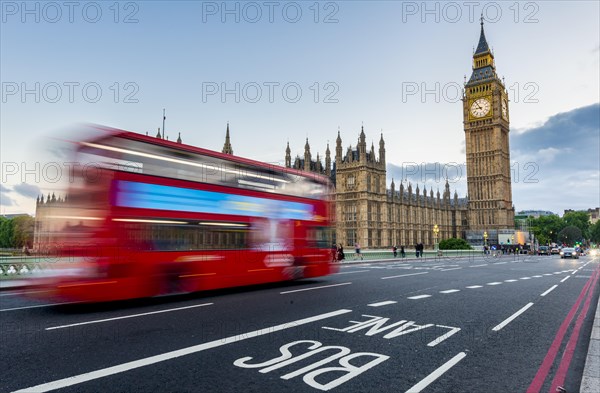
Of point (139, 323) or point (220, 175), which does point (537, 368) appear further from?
point (220, 175)

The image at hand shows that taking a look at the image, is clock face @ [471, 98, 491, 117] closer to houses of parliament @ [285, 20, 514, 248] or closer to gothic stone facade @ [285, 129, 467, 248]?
houses of parliament @ [285, 20, 514, 248]

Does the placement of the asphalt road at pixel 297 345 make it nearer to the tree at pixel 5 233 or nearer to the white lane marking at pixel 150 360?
the white lane marking at pixel 150 360

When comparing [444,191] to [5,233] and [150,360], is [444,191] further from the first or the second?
[5,233]

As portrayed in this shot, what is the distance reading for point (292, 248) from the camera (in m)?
13.6

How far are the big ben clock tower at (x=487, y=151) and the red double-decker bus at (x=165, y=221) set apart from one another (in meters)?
88.2

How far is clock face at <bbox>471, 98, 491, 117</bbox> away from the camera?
307 ft

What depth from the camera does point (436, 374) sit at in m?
4.70

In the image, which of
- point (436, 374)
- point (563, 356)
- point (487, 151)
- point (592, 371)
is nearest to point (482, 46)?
point (487, 151)

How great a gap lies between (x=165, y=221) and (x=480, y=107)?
329 ft

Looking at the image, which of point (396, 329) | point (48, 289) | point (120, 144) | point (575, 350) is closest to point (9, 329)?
point (48, 289)

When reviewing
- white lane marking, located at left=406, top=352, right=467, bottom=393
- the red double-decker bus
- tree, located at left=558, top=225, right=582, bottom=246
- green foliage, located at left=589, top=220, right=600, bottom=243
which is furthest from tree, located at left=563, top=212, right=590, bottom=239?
white lane marking, located at left=406, top=352, right=467, bottom=393

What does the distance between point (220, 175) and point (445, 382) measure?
856 cm

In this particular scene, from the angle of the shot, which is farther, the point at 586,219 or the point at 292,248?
the point at 586,219

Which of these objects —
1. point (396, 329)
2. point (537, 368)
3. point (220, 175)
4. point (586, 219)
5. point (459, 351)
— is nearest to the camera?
point (537, 368)
